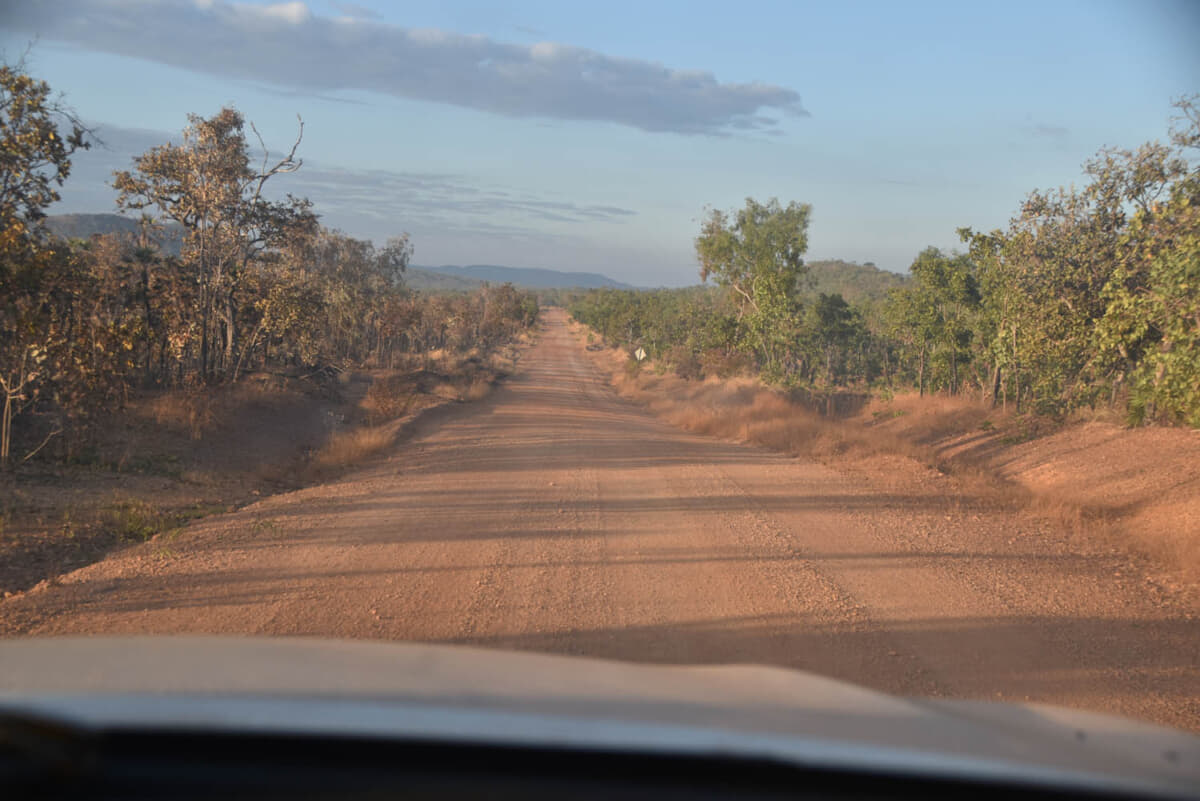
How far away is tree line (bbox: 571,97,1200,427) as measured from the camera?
10.1 m

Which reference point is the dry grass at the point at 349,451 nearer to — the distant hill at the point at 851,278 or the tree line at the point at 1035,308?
the tree line at the point at 1035,308

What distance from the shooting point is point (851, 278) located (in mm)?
121188

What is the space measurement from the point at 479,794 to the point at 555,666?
3.36ft

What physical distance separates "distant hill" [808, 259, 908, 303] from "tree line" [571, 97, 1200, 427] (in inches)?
2582

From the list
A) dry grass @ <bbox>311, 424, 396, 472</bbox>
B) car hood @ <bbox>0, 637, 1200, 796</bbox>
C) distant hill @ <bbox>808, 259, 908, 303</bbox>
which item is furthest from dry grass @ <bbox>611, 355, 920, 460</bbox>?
distant hill @ <bbox>808, 259, 908, 303</bbox>

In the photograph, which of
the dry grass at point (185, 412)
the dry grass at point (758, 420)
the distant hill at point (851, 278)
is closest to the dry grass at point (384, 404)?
the dry grass at point (185, 412)

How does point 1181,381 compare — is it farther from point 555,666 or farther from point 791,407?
point 791,407

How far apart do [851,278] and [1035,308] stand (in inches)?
4311

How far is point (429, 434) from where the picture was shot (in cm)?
1641

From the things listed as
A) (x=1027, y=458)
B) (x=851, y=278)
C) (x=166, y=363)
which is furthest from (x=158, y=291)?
(x=851, y=278)

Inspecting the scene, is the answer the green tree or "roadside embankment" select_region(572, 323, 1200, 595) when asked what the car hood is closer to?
"roadside embankment" select_region(572, 323, 1200, 595)

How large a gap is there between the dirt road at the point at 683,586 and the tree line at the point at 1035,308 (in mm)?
3276

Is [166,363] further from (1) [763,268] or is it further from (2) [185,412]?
(1) [763,268]

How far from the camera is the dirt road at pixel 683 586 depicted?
5039mm
